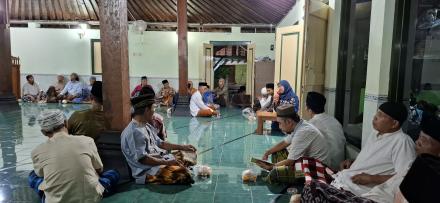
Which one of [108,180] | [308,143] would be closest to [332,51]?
[308,143]

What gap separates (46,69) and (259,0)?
767 cm

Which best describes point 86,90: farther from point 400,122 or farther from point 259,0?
point 400,122

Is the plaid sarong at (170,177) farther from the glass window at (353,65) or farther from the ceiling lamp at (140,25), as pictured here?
the ceiling lamp at (140,25)

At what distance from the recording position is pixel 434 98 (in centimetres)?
334

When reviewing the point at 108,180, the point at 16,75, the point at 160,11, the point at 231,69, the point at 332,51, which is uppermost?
the point at 160,11

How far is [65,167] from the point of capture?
6.41ft

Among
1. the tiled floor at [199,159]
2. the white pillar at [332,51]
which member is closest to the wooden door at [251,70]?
the tiled floor at [199,159]

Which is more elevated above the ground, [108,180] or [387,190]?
[387,190]

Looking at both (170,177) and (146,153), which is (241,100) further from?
(146,153)

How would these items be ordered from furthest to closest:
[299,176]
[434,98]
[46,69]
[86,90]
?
[46,69] → [86,90] → [434,98] → [299,176]

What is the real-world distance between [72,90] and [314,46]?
8.32m

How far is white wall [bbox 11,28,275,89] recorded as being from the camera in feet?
36.4

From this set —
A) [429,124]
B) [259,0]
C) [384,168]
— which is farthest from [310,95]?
[259,0]

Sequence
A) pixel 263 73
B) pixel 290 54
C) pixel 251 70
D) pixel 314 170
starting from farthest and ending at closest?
pixel 263 73 → pixel 251 70 → pixel 290 54 → pixel 314 170
